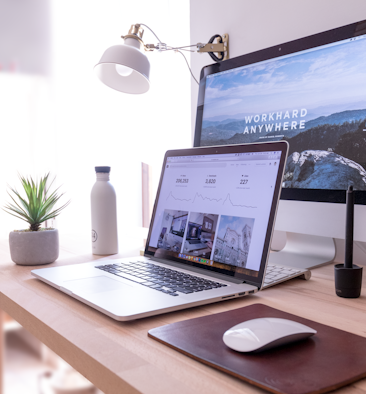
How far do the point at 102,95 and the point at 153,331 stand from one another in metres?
1.99

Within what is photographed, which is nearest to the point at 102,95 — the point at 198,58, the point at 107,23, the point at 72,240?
the point at 107,23

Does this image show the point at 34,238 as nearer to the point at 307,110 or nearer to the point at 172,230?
the point at 172,230

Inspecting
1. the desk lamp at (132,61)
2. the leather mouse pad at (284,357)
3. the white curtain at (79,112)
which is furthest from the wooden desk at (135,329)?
the white curtain at (79,112)

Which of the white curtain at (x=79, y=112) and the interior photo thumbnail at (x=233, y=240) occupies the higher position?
the white curtain at (x=79, y=112)

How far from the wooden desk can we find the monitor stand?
72mm

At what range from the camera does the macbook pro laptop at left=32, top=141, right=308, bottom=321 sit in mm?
620

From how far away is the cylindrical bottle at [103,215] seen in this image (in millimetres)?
1027

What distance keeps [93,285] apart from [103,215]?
37 centimetres

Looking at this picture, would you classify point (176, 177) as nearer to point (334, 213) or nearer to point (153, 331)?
point (334, 213)

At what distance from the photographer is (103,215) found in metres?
1.03

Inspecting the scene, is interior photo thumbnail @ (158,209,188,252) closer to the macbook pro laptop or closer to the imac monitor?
the macbook pro laptop

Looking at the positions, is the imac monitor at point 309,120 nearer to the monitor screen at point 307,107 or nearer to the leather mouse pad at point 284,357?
the monitor screen at point 307,107

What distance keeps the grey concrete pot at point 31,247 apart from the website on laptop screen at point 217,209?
26 cm

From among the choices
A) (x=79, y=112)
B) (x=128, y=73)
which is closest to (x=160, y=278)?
(x=128, y=73)
